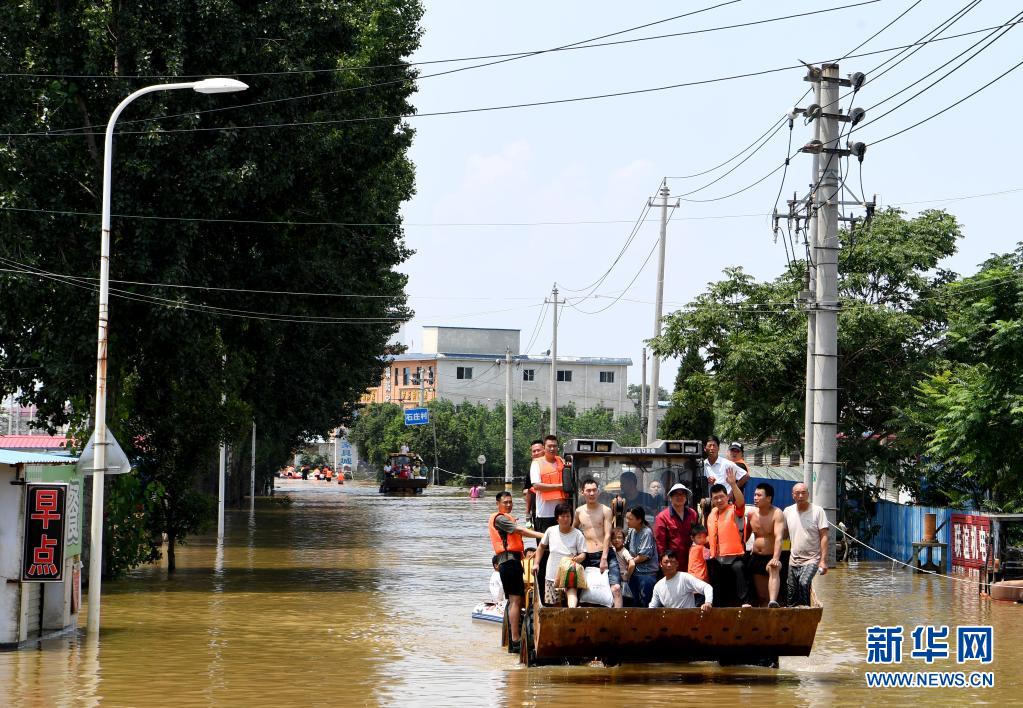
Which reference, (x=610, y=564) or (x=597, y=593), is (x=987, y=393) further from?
(x=597, y=593)

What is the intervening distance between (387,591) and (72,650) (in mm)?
9408

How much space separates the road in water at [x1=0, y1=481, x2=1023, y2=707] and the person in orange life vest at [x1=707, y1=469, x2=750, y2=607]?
2.71ft

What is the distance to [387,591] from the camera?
26.6 metres

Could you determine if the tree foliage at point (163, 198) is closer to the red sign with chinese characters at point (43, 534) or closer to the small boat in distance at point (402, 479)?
the red sign with chinese characters at point (43, 534)

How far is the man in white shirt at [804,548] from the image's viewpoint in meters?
15.7

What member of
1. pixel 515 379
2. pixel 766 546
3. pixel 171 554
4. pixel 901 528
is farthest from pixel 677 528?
pixel 515 379

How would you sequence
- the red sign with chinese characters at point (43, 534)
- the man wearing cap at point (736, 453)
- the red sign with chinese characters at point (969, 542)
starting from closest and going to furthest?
1. the red sign with chinese characters at point (43, 534)
2. the man wearing cap at point (736, 453)
3. the red sign with chinese characters at point (969, 542)

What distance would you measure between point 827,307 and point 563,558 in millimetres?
15923

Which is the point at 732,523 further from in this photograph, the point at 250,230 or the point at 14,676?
the point at 250,230

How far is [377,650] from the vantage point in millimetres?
18188

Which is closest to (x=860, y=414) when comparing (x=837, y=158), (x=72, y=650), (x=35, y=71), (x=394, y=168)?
(x=837, y=158)

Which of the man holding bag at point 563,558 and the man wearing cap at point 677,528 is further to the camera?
the man wearing cap at point 677,528

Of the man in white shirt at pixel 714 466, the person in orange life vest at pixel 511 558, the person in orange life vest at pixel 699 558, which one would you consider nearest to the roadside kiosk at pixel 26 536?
the person in orange life vest at pixel 511 558

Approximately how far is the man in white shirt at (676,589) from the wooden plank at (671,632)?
299mm
